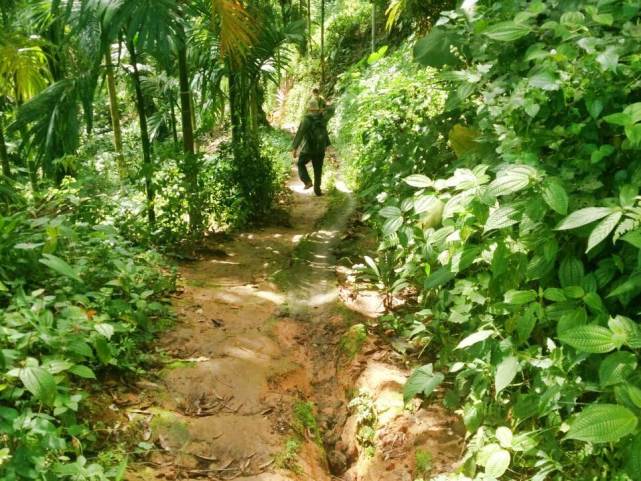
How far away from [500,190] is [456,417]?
1347 millimetres

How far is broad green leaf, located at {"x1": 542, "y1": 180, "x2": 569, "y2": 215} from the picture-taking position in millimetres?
1916

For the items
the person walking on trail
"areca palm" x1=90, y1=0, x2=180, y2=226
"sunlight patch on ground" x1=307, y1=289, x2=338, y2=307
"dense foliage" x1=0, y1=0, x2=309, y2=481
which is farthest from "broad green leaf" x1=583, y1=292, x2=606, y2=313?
the person walking on trail

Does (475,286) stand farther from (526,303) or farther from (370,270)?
(370,270)

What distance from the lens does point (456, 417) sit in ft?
9.17

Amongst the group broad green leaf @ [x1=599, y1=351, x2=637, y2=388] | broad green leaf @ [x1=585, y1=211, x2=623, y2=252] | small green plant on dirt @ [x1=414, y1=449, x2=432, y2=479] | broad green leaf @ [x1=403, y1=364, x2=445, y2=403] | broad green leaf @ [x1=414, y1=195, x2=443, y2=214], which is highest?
broad green leaf @ [x1=585, y1=211, x2=623, y2=252]

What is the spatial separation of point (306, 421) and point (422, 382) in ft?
3.18

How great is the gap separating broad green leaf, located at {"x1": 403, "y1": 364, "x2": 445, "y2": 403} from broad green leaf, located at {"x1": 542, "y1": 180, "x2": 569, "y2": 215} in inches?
40.1

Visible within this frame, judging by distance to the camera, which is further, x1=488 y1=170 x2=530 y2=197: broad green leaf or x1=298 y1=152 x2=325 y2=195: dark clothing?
x1=298 y1=152 x2=325 y2=195: dark clothing


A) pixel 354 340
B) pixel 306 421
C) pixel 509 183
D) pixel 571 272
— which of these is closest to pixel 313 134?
pixel 354 340

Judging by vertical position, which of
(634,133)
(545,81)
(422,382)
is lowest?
(422,382)

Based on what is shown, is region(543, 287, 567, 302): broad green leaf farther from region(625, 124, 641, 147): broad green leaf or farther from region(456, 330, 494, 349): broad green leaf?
region(625, 124, 641, 147): broad green leaf

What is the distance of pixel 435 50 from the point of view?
312 centimetres

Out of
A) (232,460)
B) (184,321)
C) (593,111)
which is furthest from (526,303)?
(184,321)

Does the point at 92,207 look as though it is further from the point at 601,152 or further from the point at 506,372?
the point at 601,152
